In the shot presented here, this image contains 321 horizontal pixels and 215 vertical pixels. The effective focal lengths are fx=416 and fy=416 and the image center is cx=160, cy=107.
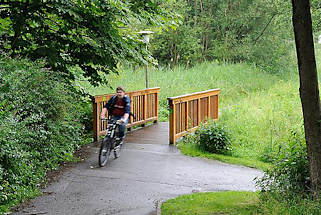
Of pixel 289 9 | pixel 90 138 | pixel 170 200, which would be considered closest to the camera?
pixel 170 200

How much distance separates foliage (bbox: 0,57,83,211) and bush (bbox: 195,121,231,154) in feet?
11.0

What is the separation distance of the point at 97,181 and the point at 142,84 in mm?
11975

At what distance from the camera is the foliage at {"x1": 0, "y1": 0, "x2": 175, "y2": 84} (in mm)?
8297

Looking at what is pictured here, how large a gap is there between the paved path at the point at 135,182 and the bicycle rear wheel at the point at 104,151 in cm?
14

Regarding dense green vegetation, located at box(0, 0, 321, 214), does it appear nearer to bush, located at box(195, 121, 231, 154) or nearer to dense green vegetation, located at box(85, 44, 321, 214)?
dense green vegetation, located at box(85, 44, 321, 214)

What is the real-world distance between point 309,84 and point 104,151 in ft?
15.6

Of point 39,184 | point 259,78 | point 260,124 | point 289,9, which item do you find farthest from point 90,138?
point 259,78

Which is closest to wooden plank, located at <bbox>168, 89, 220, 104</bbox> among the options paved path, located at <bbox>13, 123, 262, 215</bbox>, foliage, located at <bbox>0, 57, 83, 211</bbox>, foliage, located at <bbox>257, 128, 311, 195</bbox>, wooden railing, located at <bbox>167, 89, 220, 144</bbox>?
wooden railing, located at <bbox>167, 89, 220, 144</bbox>

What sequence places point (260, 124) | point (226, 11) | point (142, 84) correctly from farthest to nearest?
point (226, 11), point (142, 84), point (260, 124)

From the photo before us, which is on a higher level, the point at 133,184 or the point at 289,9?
the point at 289,9

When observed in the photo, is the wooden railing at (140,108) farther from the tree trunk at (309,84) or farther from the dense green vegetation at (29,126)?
the tree trunk at (309,84)

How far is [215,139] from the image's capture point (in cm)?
1011

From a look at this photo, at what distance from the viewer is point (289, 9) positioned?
2059cm

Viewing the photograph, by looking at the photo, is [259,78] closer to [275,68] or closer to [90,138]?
[275,68]
